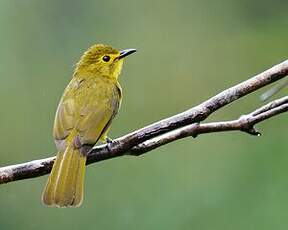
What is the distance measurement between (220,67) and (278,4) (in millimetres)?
853

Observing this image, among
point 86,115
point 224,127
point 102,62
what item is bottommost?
point 224,127

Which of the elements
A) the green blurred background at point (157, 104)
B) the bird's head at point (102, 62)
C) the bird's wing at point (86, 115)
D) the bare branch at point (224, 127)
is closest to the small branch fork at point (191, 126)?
the bare branch at point (224, 127)

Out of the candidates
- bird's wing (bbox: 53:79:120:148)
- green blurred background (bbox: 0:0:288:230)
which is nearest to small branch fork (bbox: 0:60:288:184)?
bird's wing (bbox: 53:79:120:148)

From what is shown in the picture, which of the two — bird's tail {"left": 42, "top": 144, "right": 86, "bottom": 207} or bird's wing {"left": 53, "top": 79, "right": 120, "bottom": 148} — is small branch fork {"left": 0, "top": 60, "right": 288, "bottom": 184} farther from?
bird's wing {"left": 53, "top": 79, "right": 120, "bottom": 148}

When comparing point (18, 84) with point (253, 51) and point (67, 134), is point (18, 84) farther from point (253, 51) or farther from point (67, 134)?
point (67, 134)

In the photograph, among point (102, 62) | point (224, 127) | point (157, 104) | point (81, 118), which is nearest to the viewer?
point (224, 127)

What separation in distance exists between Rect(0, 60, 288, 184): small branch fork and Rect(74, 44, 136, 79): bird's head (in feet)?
3.43

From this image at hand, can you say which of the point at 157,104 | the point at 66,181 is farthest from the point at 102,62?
the point at 157,104

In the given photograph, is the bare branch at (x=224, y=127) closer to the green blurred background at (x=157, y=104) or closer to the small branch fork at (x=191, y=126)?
the small branch fork at (x=191, y=126)

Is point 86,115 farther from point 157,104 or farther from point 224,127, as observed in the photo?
point 157,104

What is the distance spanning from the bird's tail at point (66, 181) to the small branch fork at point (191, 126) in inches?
2.1

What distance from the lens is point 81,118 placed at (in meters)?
4.19

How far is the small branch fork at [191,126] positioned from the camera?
3.56 meters

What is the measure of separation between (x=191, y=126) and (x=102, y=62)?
126 centimetres
